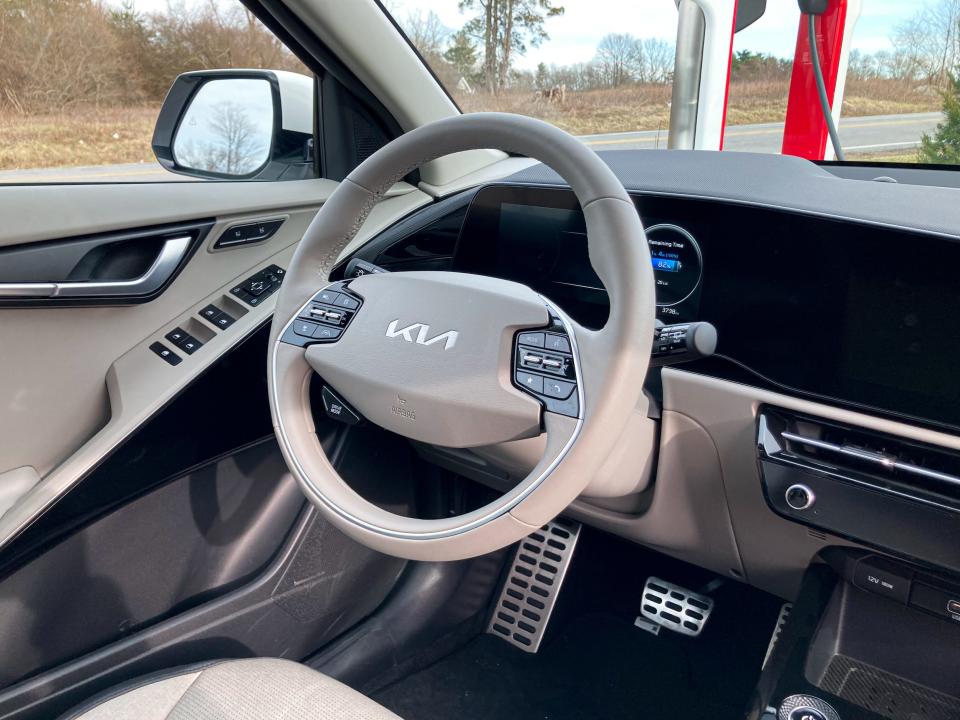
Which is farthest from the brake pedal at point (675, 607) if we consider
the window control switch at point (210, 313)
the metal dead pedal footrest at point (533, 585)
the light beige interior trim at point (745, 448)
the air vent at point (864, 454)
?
the window control switch at point (210, 313)

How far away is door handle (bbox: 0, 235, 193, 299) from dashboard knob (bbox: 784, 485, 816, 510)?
1.29 m

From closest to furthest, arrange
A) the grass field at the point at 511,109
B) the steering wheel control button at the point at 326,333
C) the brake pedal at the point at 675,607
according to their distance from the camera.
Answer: the steering wheel control button at the point at 326,333 → the grass field at the point at 511,109 → the brake pedal at the point at 675,607

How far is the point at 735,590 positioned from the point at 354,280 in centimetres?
123

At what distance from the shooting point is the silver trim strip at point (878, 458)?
3.64 ft

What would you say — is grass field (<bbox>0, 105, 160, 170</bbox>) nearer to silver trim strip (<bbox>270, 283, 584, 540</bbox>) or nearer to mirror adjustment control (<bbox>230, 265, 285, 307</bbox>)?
mirror adjustment control (<bbox>230, 265, 285, 307</bbox>)

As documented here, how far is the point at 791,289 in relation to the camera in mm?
1271

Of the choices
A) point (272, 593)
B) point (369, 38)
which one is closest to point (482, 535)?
point (272, 593)

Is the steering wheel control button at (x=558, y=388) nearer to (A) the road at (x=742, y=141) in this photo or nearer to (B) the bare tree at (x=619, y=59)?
(A) the road at (x=742, y=141)

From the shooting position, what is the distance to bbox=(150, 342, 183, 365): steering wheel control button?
64.3 inches

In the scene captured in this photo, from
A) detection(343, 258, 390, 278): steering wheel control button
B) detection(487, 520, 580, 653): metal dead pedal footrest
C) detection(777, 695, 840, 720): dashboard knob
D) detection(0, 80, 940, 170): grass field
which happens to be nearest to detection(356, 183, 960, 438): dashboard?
detection(0, 80, 940, 170): grass field

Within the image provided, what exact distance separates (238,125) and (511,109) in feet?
2.76

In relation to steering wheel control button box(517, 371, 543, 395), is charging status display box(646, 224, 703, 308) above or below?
above

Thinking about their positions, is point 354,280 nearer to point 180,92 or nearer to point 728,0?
point 180,92

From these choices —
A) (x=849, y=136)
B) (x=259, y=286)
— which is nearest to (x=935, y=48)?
(x=849, y=136)
